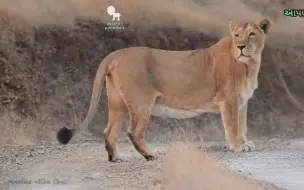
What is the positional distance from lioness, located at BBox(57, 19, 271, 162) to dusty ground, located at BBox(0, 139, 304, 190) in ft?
0.14

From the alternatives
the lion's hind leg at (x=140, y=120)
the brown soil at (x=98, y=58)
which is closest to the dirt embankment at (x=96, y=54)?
the brown soil at (x=98, y=58)

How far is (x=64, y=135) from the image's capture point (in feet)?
9.06

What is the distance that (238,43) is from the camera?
2.72 meters

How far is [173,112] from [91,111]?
330 millimetres

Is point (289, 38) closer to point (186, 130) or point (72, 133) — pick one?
point (186, 130)

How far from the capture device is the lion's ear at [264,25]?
2.76 m

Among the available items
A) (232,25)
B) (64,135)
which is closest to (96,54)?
(64,135)

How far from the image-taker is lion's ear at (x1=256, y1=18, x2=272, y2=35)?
109 inches

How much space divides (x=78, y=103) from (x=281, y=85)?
2.73 feet

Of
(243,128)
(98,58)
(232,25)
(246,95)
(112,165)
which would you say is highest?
(232,25)

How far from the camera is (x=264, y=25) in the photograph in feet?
9.05

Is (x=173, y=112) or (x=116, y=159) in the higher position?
(x=173, y=112)

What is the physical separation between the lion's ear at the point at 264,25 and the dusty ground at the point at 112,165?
17.7 inches

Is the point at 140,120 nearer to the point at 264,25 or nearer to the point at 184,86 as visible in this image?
the point at 184,86
